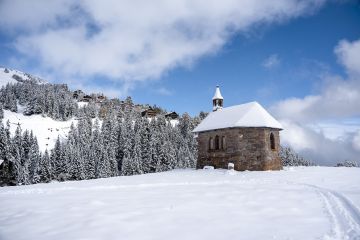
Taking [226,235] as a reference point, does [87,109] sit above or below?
above

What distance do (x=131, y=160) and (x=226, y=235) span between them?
65077 mm

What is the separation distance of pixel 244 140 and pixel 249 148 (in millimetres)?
962

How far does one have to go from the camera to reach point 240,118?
33406mm

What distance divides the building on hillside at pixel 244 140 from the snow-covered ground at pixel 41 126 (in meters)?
76.0

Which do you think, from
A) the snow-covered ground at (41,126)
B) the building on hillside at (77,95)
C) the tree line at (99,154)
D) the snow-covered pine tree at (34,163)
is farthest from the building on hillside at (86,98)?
the snow-covered pine tree at (34,163)

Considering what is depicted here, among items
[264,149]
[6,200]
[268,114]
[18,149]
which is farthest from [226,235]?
[18,149]

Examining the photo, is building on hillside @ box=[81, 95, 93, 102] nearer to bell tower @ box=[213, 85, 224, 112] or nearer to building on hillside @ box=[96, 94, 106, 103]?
building on hillside @ box=[96, 94, 106, 103]

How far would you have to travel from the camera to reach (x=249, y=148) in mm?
32281

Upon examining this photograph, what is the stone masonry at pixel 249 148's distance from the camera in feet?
105

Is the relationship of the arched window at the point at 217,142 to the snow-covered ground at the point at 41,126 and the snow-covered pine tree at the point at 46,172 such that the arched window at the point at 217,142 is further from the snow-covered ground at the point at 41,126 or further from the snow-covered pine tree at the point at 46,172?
the snow-covered ground at the point at 41,126

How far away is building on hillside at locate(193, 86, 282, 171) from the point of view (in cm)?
3209

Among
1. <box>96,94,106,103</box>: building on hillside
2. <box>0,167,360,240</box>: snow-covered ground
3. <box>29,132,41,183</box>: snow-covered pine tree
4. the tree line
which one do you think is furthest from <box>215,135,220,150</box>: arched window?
<box>96,94,106,103</box>: building on hillside

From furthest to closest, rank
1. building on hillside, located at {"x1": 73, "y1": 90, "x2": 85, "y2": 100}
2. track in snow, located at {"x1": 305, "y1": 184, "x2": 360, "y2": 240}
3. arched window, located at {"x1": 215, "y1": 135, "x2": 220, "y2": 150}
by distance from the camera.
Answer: building on hillside, located at {"x1": 73, "y1": 90, "x2": 85, "y2": 100}
arched window, located at {"x1": 215, "y1": 135, "x2": 220, "y2": 150}
track in snow, located at {"x1": 305, "y1": 184, "x2": 360, "y2": 240}

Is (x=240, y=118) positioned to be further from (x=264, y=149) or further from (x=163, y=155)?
(x=163, y=155)
